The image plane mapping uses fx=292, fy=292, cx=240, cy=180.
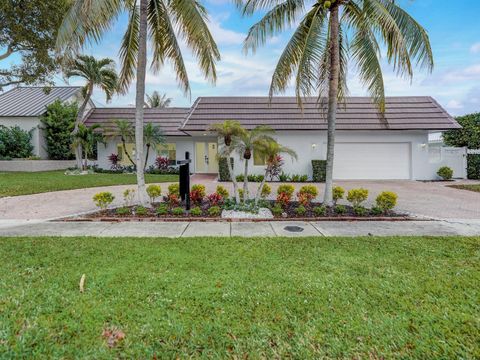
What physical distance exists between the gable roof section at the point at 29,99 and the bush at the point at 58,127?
1064 mm

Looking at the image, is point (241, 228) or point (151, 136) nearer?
point (241, 228)

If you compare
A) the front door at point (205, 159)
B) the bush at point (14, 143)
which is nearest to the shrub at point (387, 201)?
the front door at point (205, 159)

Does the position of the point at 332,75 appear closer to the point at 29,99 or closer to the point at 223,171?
the point at 223,171

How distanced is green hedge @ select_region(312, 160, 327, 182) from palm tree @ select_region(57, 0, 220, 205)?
9.96 meters

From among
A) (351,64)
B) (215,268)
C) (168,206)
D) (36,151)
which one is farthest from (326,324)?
(36,151)

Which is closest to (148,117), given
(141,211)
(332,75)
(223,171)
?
(223,171)

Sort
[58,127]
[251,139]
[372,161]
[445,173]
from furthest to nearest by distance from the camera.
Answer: [58,127]
[372,161]
[445,173]
[251,139]

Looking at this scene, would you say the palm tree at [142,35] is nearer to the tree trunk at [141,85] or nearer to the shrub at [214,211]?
the tree trunk at [141,85]

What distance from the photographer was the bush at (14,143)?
22.4 m

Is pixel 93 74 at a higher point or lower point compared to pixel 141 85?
higher

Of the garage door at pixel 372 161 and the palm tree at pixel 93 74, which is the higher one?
the palm tree at pixel 93 74

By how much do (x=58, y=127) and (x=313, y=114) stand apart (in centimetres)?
2045

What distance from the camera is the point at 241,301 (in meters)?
3.40

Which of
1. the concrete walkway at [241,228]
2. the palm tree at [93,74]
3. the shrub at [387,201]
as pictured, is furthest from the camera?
the palm tree at [93,74]
